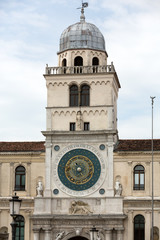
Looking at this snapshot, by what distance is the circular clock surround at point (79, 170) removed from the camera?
47.2 meters

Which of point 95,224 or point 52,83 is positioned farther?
point 52,83

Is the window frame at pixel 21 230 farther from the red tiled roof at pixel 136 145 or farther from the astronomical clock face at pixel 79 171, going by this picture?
the red tiled roof at pixel 136 145

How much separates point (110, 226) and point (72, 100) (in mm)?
10861

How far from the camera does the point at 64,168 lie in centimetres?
4775

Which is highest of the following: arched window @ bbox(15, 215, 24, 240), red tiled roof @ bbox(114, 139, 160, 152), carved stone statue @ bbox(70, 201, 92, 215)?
red tiled roof @ bbox(114, 139, 160, 152)

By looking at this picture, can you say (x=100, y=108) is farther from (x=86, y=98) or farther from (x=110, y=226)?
(x=110, y=226)


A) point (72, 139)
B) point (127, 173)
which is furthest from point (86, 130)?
point (127, 173)

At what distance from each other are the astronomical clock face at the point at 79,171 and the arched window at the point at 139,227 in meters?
4.15

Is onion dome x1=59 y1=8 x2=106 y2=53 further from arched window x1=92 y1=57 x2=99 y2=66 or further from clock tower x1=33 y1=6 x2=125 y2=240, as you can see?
arched window x1=92 y1=57 x2=99 y2=66

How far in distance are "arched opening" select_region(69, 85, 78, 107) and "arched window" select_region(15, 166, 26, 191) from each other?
6869 mm

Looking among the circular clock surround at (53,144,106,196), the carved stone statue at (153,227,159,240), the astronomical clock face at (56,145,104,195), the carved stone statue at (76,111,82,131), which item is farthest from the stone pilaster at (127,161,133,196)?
the carved stone statue at (76,111,82,131)

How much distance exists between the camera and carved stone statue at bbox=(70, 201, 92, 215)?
4656 cm

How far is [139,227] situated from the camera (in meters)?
46.4

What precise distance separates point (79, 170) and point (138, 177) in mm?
4778
